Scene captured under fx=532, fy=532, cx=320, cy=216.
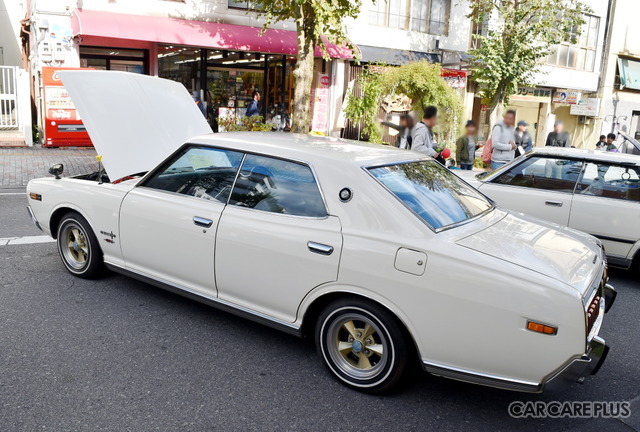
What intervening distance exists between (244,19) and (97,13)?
4138 mm

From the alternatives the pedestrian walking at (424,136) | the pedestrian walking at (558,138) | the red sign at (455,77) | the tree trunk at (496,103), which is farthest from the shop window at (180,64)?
the pedestrian walking at (558,138)

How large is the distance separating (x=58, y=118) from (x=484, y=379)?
13306 mm

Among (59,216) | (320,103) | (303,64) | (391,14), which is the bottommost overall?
(59,216)

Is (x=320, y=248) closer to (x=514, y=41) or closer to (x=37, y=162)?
(x=37, y=162)

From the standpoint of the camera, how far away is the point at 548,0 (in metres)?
16.4

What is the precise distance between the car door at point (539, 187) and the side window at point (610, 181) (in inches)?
4.5

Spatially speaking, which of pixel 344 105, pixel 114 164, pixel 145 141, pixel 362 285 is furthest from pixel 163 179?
pixel 344 105

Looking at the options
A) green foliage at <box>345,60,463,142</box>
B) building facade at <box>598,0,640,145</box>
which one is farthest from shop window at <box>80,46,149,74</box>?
building facade at <box>598,0,640,145</box>

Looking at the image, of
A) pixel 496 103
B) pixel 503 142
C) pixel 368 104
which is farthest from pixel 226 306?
pixel 496 103

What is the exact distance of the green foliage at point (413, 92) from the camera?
1505 centimetres

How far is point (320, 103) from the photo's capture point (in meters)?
17.6

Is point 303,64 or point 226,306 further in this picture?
point 303,64

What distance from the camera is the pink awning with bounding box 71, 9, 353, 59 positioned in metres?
A: 13.0

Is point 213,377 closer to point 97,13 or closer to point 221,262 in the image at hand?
point 221,262
